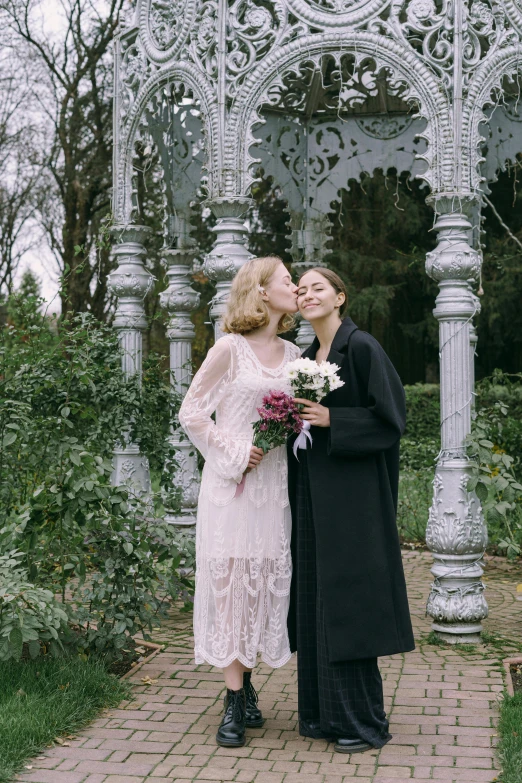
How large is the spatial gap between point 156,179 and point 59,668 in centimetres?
1278

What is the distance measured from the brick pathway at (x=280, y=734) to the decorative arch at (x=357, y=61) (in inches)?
109

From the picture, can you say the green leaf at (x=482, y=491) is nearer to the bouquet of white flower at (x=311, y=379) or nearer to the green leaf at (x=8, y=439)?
the bouquet of white flower at (x=311, y=379)

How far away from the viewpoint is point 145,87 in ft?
20.3

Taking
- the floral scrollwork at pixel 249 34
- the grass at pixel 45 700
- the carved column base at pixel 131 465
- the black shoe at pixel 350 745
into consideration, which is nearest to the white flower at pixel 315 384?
the black shoe at pixel 350 745

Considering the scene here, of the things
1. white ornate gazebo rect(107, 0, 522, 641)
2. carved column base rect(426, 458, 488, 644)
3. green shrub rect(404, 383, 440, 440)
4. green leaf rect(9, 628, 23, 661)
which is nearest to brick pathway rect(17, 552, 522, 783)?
carved column base rect(426, 458, 488, 644)

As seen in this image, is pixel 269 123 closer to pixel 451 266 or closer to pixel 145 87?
pixel 145 87

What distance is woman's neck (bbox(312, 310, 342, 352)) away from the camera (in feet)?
13.4

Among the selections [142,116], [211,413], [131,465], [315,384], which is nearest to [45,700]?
[211,413]

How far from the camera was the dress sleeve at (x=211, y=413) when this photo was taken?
156 inches

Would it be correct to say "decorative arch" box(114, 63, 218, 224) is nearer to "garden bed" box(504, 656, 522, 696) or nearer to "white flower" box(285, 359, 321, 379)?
"white flower" box(285, 359, 321, 379)

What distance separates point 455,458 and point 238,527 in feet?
Answer: 6.81

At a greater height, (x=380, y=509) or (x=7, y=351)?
(x=7, y=351)

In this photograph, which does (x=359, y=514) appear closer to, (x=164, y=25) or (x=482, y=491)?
(x=482, y=491)

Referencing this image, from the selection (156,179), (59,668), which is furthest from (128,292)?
(156,179)
